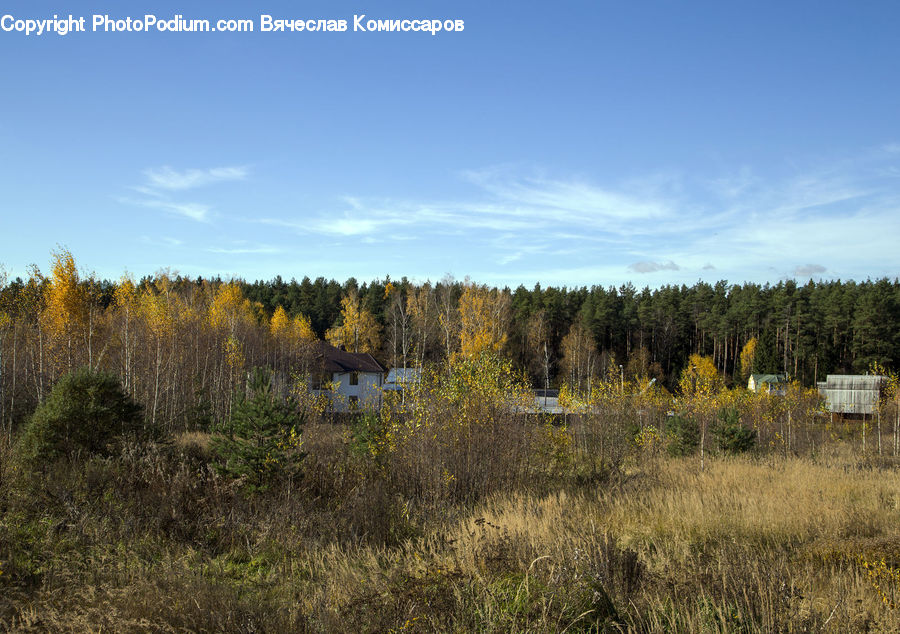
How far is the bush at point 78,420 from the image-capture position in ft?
33.5

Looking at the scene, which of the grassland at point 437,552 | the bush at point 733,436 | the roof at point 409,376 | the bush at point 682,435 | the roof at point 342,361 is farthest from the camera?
the roof at point 342,361

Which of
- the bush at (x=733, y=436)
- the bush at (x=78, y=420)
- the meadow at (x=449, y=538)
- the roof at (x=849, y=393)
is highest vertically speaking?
the bush at (x=78, y=420)

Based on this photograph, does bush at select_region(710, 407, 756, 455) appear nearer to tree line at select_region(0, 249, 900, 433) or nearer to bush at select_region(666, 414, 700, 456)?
bush at select_region(666, 414, 700, 456)

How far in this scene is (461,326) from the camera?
1813 inches

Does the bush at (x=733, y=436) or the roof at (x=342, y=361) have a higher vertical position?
the roof at (x=342, y=361)

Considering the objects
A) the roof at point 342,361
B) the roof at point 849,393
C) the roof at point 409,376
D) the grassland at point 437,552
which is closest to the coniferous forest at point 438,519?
the grassland at point 437,552

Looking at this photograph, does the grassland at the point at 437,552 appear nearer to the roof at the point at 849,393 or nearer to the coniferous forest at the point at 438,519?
the coniferous forest at the point at 438,519

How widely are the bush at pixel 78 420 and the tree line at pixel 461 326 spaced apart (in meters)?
12.3

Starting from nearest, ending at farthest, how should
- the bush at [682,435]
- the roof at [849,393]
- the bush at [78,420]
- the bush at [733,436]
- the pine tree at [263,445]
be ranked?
the pine tree at [263,445] → the bush at [78,420] → the bush at [733,436] → the bush at [682,435] → the roof at [849,393]

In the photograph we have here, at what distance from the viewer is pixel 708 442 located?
1766 cm

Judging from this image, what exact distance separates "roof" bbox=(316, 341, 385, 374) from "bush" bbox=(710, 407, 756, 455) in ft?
97.4

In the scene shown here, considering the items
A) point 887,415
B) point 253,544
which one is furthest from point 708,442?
point 887,415

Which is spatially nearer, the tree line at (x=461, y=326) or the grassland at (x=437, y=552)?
the grassland at (x=437, y=552)

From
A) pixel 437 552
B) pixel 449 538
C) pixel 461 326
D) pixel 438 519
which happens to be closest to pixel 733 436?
pixel 438 519
